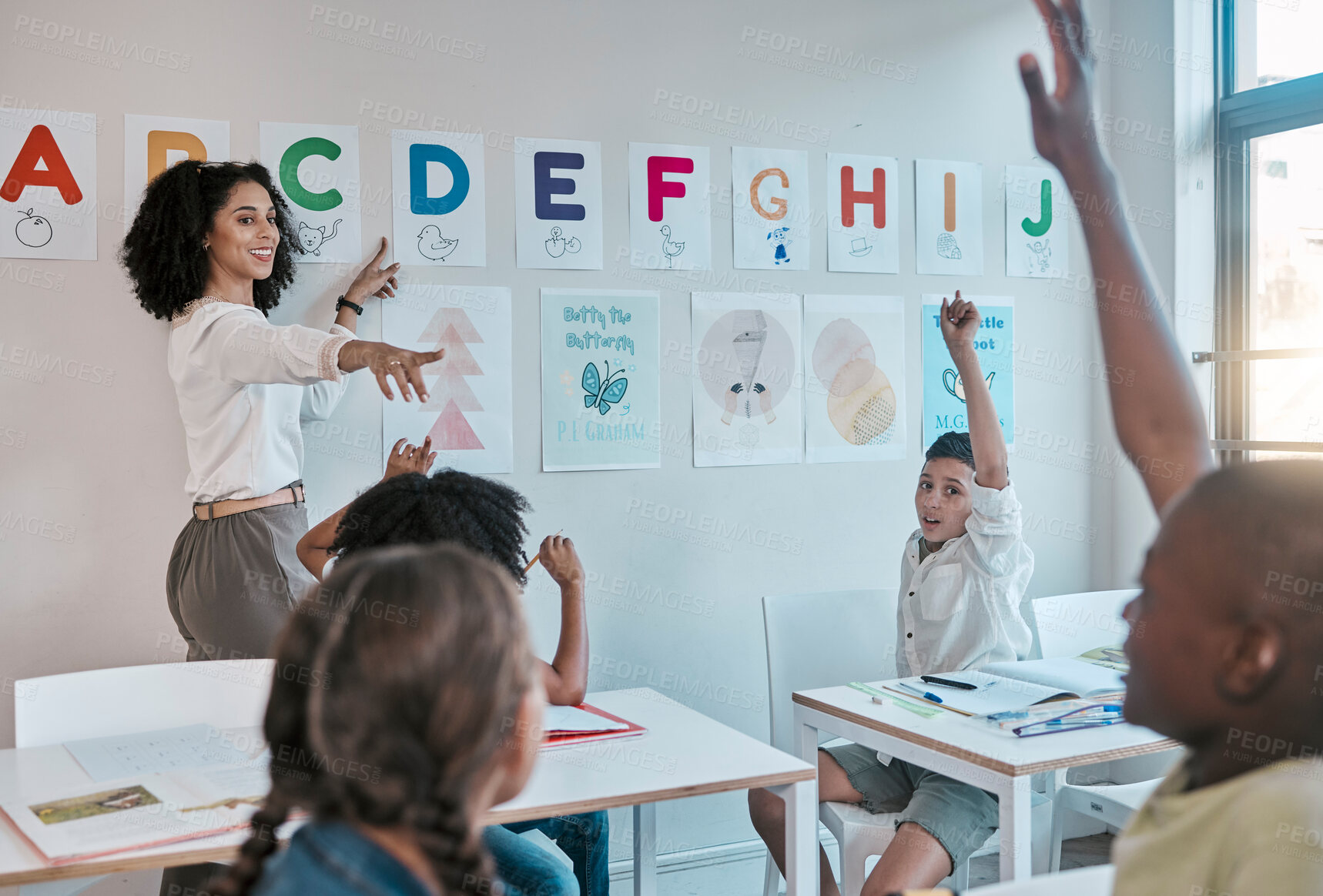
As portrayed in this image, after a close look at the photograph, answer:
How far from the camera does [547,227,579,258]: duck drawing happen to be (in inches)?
112

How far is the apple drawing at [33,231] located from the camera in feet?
7.96

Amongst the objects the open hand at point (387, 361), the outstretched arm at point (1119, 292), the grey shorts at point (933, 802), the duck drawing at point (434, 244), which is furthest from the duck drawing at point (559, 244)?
the outstretched arm at point (1119, 292)

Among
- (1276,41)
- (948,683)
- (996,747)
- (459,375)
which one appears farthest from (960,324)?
(1276,41)

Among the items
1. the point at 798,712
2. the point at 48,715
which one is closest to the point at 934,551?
the point at 798,712

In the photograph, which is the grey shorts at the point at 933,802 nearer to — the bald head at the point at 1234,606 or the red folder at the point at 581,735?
the red folder at the point at 581,735

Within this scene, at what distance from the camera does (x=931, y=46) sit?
3.29 metres

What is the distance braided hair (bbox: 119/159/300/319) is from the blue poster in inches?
78.4

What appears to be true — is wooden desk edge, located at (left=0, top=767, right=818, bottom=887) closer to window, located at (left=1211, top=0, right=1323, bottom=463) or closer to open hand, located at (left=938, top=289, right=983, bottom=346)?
open hand, located at (left=938, top=289, right=983, bottom=346)

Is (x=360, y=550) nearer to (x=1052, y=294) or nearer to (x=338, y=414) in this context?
(x=338, y=414)

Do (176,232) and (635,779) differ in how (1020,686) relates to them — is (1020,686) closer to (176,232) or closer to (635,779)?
(635,779)

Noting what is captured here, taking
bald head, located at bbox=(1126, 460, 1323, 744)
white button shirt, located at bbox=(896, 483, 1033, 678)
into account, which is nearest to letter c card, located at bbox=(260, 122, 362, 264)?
white button shirt, located at bbox=(896, 483, 1033, 678)

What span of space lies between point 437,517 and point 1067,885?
1.12 m

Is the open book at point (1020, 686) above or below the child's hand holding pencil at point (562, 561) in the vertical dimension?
below

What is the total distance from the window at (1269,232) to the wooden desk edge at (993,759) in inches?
62.1
